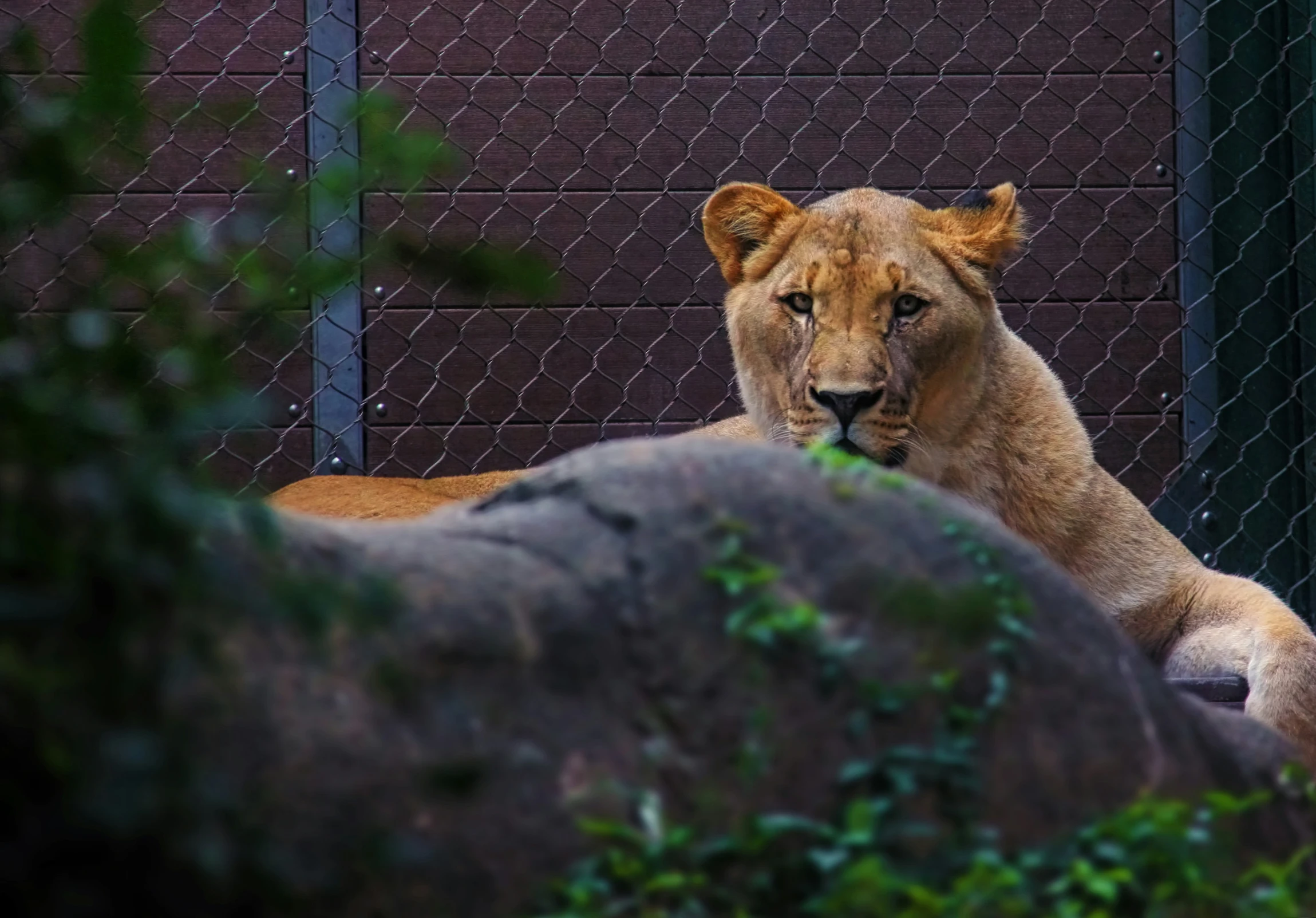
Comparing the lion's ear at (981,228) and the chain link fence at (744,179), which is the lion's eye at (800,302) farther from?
the chain link fence at (744,179)

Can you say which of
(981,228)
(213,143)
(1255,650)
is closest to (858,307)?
(981,228)

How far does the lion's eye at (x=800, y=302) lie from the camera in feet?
9.66

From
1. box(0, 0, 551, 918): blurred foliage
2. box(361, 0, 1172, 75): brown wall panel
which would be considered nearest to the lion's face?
box(361, 0, 1172, 75): brown wall panel

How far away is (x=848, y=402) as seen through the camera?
2.74 m

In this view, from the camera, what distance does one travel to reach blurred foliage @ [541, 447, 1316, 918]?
1.07m

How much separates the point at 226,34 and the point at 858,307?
2202 mm

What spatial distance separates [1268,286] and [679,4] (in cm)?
184

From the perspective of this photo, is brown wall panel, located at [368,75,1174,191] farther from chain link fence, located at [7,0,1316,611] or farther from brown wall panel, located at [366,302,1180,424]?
brown wall panel, located at [366,302,1180,424]

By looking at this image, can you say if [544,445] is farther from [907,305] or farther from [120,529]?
[120,529]

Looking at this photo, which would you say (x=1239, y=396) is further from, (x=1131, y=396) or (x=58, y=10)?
(x=58, y=10)

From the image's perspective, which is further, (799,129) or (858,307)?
(799,129)

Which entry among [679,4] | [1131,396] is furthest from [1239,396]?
[679,4]

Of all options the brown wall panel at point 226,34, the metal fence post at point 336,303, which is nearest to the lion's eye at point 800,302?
the metal fence post at point 336,303

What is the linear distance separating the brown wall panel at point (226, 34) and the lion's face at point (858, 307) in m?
1.61
